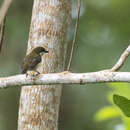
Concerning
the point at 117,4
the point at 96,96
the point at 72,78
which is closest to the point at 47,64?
the point at 72,78

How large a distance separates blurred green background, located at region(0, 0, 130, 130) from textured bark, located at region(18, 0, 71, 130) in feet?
22.6

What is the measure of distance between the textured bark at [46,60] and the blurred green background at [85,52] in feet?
22.6

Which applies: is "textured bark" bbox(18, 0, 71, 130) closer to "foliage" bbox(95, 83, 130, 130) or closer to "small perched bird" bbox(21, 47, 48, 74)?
"small perched bird" bbox(21, 47, 48, 74)

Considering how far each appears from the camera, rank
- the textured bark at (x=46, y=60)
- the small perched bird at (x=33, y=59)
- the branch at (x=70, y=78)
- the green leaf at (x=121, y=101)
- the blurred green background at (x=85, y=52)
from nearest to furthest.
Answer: the green leaf at (x=121, y=101) → the branch at (x=70, y=78) → the small perched bird at (x=33, y=59) → the textured bark at (x=46, y=60) → the blurred green background at (x=85, y=52)

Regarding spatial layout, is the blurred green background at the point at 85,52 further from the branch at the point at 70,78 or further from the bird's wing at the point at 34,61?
the branch at the point at 70,78

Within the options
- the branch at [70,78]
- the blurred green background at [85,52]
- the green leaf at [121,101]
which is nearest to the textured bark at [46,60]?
the branch at [70,78]

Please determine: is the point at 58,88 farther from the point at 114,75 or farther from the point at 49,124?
the point at 114,75

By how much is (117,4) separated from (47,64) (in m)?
8.76

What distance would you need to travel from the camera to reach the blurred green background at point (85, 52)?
493 inches

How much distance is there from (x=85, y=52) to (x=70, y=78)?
1078 centimetres

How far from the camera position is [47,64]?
4.89 m

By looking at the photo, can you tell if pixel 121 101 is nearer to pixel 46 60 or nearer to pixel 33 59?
pixel 33 59

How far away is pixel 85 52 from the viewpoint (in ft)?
47.8

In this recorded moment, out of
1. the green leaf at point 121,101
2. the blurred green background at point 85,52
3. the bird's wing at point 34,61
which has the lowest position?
the blurred green background at point 85,52
